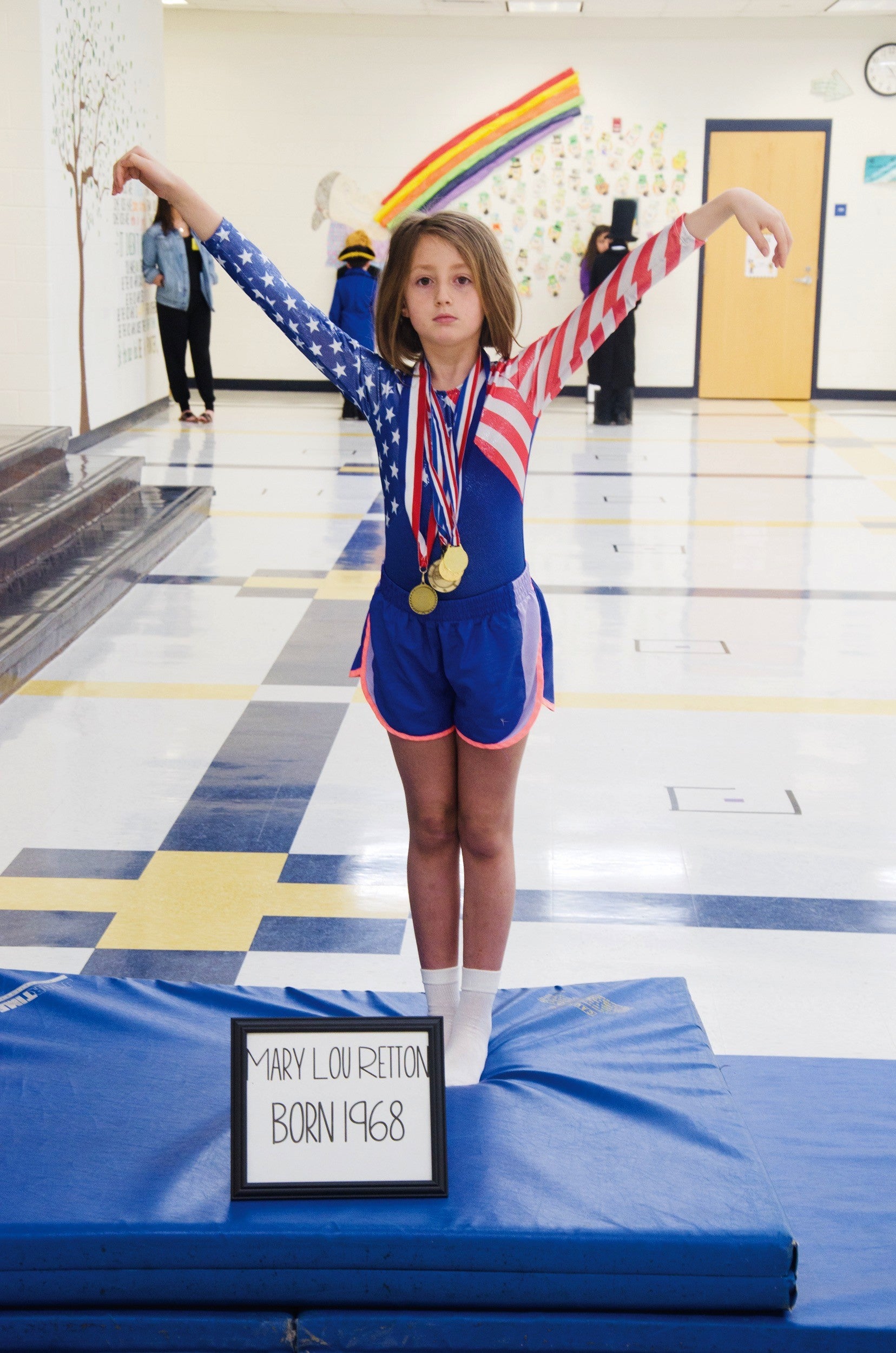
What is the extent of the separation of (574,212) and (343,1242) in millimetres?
11541

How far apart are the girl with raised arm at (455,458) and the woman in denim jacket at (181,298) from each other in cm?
796

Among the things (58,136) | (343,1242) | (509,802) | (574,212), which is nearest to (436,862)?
(509,802)

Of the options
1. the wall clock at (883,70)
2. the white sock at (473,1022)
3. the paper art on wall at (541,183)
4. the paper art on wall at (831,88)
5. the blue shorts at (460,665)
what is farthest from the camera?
the paper art on wall at (541,183)

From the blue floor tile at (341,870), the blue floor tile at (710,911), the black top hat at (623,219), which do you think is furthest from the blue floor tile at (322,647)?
the black top hat at (623,219)

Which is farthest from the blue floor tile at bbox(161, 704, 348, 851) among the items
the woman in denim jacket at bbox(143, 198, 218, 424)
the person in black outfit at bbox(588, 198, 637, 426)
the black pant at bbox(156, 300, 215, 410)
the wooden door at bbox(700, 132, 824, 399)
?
the wooden door at bbox(700, 132, 824, 399)

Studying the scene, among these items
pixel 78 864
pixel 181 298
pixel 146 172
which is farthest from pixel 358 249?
pixel 146 172

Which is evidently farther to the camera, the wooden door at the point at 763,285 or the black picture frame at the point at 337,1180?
the wooden door at the point at 763,285

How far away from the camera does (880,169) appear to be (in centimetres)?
1188

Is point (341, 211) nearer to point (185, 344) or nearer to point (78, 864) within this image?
point (185, 344)

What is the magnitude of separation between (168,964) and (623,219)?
886 cm

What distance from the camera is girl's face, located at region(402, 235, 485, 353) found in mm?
1701

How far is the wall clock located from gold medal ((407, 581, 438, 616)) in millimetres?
11611

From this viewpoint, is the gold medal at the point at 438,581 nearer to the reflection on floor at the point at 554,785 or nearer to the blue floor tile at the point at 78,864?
the reflection on floor at the point at 554,785

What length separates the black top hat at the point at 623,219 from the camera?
10.1m
